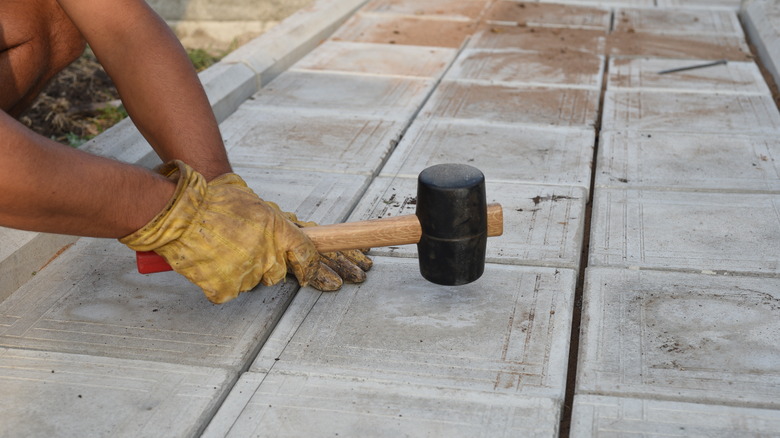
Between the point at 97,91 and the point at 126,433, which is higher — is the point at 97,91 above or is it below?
below

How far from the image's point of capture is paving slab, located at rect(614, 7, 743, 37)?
5.87 metres

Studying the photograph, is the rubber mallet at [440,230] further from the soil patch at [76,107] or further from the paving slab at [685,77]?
the paving slab at [685,77]

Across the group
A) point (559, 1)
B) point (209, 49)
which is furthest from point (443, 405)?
point (209, 49)

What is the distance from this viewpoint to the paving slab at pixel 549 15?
6047 millimetres

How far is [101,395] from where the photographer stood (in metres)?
2.19

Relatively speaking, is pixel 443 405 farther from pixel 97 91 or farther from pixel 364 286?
pixel 97 91

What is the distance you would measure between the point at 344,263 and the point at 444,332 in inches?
17.2

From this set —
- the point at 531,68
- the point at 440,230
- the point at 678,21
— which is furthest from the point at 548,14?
the point at 440,230

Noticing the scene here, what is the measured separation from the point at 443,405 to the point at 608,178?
5.38 ft

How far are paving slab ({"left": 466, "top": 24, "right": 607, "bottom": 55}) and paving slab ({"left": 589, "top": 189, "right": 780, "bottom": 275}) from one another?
2.27 metres

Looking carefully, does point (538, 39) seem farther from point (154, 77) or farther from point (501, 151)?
point (154, 77)

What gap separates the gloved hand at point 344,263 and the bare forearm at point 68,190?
54cm

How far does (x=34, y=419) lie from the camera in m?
2.11

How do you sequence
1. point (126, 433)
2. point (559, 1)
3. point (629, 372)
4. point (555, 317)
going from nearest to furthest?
1. point (126, 433)
2. point (629, 372)
3. point (555, 317)
4. point (559, 1)
